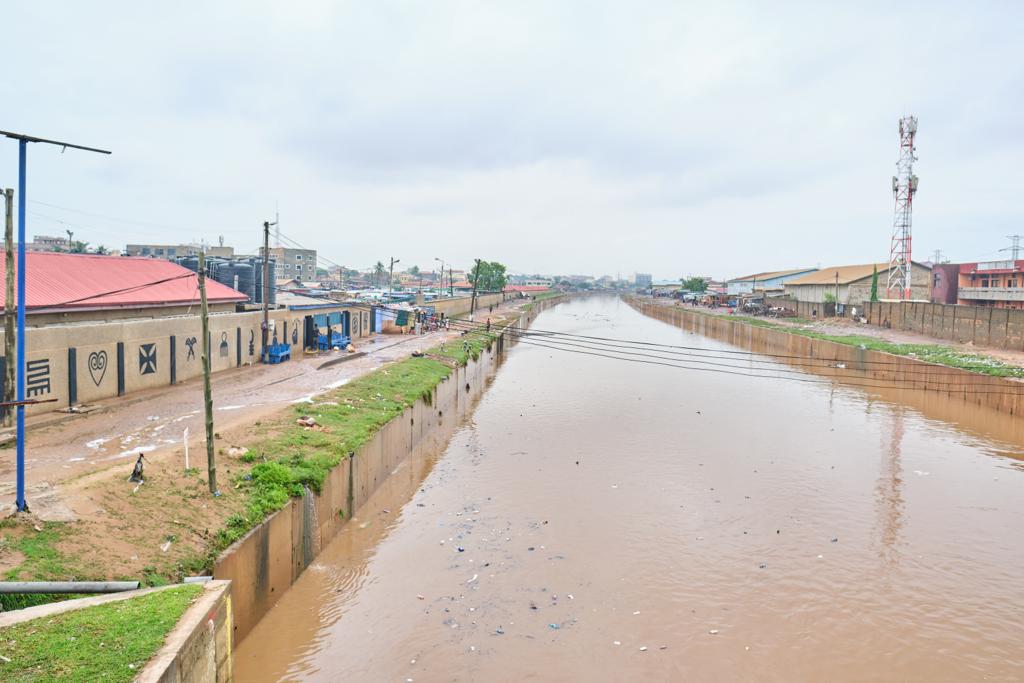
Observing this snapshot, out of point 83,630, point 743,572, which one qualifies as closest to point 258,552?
point 83,630

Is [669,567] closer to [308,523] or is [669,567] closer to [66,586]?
[308,523]

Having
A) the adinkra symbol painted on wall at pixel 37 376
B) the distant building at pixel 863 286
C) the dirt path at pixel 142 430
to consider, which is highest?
the distant building at pixel 863 286

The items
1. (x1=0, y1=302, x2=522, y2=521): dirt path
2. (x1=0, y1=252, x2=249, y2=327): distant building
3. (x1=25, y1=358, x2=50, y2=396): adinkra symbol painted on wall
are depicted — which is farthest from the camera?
(x1=0, y1=252, x2=249, y2=327): distant building

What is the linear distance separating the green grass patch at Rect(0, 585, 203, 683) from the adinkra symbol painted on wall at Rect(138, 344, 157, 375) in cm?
1567

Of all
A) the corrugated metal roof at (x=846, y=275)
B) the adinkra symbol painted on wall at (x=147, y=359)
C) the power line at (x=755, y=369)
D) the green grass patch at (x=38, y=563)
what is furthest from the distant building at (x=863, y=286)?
the green grass patch at (x=38, y=563)

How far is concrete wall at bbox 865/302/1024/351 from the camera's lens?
41969 mm

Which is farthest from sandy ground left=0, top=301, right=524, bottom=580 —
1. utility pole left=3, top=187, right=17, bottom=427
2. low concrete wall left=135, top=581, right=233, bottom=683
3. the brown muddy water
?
the brown muddy water

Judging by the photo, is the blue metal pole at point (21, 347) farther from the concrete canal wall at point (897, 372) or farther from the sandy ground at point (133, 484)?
the concrete canal wall at point (897, 372)

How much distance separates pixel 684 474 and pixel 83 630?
17.2 m

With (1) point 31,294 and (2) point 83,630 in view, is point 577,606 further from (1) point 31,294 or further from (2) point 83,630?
(1) point 31,294

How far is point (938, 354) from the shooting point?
41.8m

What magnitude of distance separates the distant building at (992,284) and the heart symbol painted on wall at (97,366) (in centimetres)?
6793

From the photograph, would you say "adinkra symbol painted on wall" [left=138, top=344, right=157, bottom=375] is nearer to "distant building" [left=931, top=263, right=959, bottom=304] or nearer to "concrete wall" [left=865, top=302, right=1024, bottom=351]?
"concrete wall" [left=865, top=302, right=1024, bottom=351]

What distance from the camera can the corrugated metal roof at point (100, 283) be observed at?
21859 millimetres
